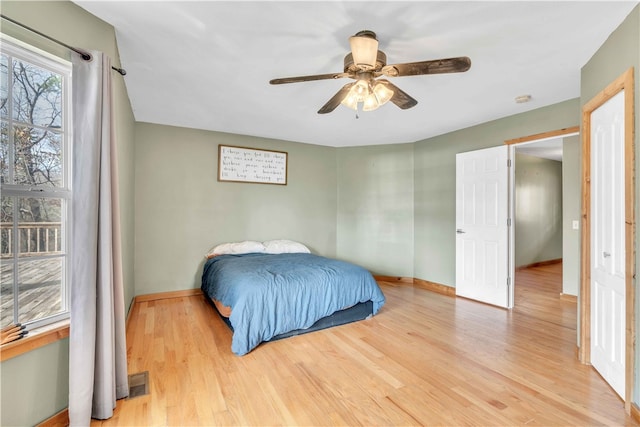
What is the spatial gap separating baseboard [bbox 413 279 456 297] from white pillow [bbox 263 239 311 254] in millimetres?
1931

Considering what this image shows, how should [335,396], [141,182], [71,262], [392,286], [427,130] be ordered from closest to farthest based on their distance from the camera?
1. [71,262]
2. [335,396]
3. [141,182]
4. [427,130]
5. [392,286]

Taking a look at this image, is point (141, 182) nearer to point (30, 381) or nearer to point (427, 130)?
point (30, 381)

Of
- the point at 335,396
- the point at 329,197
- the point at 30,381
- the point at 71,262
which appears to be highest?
the point at 329,197

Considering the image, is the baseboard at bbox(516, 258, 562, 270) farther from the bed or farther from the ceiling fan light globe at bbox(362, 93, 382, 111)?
the ceiling fan light globe at bbox(362, 93, 382, 111)

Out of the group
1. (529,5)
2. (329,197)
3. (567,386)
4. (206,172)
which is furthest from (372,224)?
(529,5)

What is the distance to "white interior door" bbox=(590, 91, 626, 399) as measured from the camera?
1854 mm

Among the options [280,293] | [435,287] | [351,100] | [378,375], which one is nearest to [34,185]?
[280,293]

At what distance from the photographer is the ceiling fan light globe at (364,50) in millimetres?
1637

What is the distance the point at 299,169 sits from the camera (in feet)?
16.4

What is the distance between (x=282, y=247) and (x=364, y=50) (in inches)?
127

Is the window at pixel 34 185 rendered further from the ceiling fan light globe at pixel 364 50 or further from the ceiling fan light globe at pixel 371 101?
the ceiling fan light globe at pixel 371 101

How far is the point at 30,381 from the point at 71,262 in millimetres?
588

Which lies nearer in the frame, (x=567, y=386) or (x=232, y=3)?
Answer: (x=232, y=3)

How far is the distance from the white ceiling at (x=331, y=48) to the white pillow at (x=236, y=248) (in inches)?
72.2
